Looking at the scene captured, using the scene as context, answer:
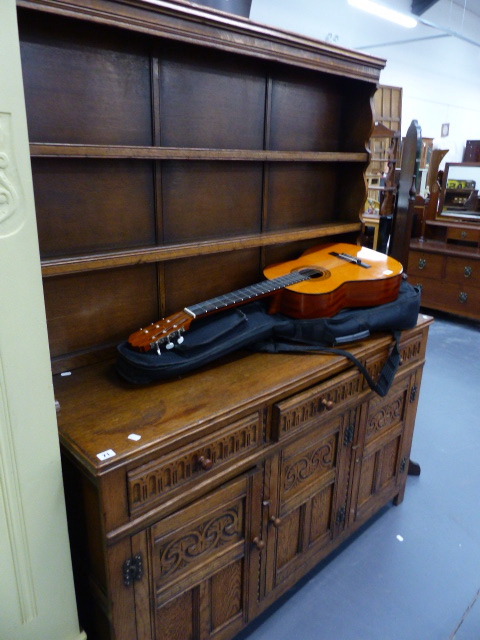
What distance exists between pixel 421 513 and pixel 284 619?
0.83 m

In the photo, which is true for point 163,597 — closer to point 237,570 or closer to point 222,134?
point 237,570

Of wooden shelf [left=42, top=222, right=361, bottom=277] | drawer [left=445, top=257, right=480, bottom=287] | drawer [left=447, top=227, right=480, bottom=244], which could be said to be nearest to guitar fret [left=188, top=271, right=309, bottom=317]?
wooden shelf [left=42, top=222, right=361, bottom=277]

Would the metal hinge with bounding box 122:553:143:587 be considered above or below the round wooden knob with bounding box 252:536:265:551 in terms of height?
→ above

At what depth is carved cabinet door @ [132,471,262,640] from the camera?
1.18 metres

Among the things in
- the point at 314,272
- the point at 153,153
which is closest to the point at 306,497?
the point at 314,272

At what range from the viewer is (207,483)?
1230mm

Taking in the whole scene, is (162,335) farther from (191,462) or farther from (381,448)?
(381,448)

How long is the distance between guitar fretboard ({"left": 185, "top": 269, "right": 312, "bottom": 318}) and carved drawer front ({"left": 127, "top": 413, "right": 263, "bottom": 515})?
362 millimetres

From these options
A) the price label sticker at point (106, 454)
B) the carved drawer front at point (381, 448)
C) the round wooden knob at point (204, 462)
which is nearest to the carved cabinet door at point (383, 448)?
the carved drawer front at point (381, 448)

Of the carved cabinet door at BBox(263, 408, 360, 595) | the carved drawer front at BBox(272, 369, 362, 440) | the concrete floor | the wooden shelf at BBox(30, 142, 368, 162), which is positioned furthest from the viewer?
the concrete floor

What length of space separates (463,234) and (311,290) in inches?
134

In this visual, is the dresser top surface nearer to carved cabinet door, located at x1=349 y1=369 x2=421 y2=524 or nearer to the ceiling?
carved cabinet door, located at x1=349 y1=369 x2=421 y2=524

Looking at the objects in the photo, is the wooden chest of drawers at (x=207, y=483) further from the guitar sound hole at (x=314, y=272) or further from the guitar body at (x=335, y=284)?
the guitar sound hole at (x=314, y=272)

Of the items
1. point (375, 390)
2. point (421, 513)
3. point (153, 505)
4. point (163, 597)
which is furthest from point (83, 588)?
point (421, 513)
